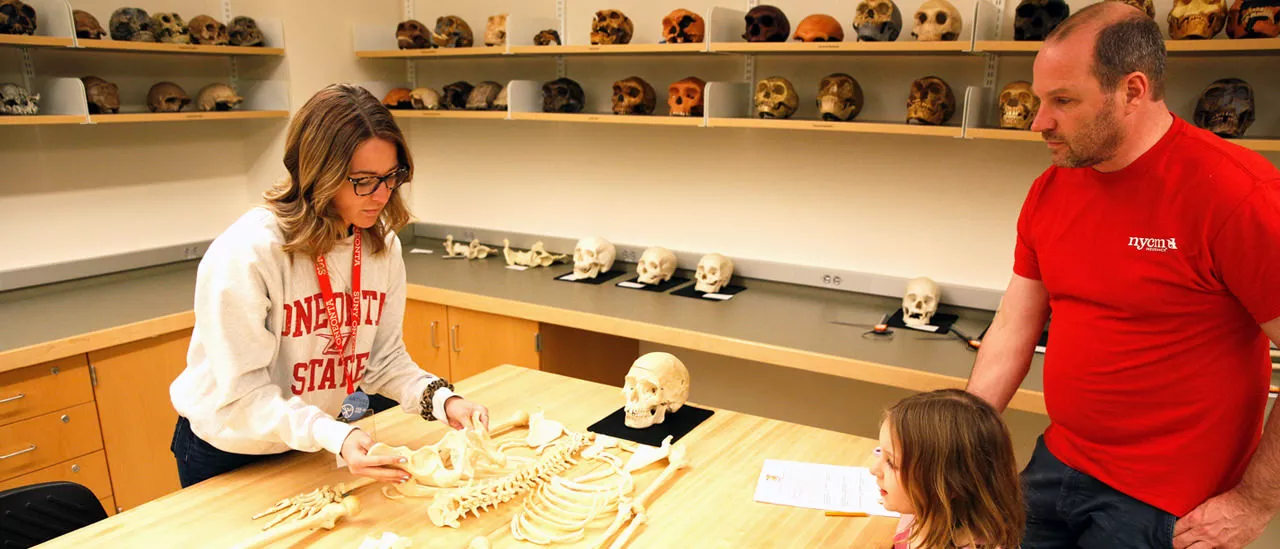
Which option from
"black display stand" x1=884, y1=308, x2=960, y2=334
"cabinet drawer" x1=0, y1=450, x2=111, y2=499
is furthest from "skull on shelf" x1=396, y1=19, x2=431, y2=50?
"black display stand" x1=884, y1=308, x2=960, y2=334

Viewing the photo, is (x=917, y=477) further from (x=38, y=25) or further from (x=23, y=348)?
(x=38, y=25)

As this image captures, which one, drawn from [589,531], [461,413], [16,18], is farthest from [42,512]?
[16,18]

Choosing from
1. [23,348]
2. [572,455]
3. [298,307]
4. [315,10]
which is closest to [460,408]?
[572,455]

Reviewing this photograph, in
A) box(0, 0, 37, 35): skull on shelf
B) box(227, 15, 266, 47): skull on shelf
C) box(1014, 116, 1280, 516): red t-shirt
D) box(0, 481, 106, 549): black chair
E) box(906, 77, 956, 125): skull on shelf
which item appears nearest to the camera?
box(1014, 116, 1280, 516): red t-shirt

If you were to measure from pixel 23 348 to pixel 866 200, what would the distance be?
3269 mm

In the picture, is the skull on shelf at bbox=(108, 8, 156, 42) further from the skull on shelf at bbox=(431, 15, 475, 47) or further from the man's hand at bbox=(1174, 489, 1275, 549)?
the man's hand at bbox=(1174, 489, 1275, 549)

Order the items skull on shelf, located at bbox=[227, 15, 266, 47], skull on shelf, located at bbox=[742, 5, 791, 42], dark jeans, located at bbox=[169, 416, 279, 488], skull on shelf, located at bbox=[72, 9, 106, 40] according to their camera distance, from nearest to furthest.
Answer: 1. dark jeans, located at bbox=[169, 416, 279, 488]
2. skull on shelf, located at bbox=[742, 5, 791, 42]
3. skull on shelf, located at bbox=[72, 9, 106, 40]
4. skull on shelf, located at bbox=[227, 15, 266, 47]

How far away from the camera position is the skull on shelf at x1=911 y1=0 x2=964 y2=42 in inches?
117

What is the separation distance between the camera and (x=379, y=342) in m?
2.08

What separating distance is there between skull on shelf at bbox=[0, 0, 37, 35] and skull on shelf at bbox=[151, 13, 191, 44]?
494 mm

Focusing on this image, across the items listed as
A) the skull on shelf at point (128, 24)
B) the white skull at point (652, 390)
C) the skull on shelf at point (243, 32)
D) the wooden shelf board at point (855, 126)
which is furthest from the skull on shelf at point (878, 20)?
the skull on shelf at point (128, 24)

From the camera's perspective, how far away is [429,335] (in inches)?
152

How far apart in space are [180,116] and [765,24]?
2630 millimetres

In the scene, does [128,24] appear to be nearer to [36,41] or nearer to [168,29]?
[168,29]
